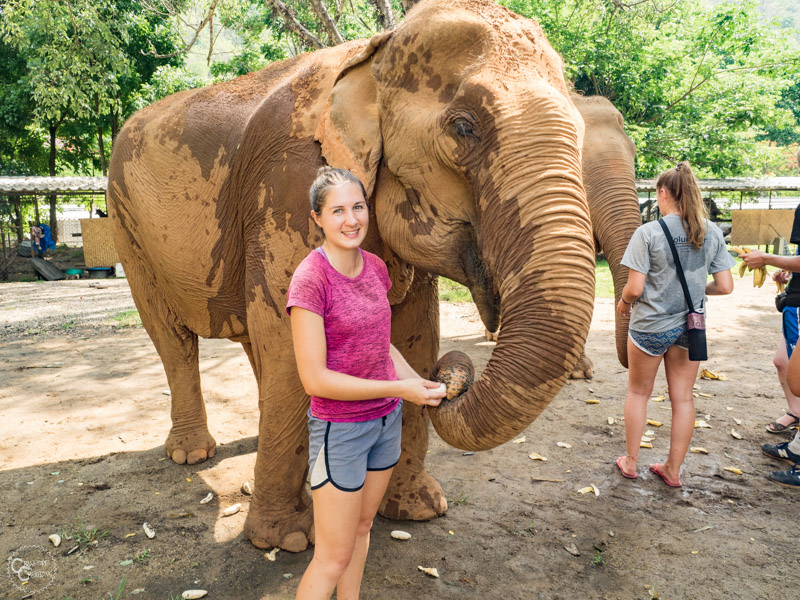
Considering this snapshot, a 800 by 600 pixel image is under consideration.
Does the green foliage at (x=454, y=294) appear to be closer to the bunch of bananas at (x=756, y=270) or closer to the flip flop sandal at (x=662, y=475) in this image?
the bunch of bananas at (x=756, y=270)

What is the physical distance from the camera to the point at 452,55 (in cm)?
251

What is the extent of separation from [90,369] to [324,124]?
Result: 18.8 feet

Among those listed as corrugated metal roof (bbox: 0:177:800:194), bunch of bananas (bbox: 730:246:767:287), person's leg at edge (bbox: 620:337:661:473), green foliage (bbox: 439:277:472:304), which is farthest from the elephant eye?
corrugated metal roof (bbox: 0:177:800:194)

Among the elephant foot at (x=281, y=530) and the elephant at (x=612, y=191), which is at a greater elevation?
the elephant at (x=612, y=191)

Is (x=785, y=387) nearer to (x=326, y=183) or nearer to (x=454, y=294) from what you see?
(x=326, y=183)

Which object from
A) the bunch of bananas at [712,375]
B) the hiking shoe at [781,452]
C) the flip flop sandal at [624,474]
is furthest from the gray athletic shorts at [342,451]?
the bunch of bananas at [712,375]

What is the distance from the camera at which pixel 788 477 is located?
Result: 161 inches

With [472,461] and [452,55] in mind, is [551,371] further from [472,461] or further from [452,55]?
[472,461]

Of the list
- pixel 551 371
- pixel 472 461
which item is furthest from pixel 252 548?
pixel 551 371

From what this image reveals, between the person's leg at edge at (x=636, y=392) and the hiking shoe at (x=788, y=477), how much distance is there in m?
0.94

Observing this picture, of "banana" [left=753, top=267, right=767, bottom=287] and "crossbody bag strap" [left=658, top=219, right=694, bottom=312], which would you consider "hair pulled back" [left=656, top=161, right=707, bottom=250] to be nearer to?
"crossbody bag strap" [left=658, top=219, right=694, bottom=312]

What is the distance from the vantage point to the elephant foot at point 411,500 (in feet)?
11.9

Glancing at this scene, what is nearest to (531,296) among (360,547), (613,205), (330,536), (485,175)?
(485,175)

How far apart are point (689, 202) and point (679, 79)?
742 inches
